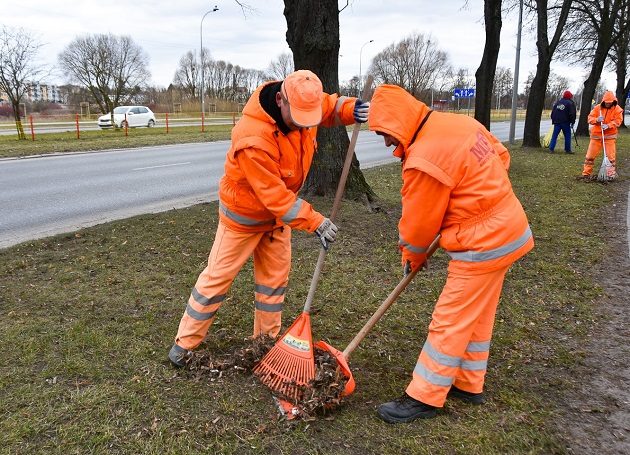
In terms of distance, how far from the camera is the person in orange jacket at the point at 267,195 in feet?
9.22

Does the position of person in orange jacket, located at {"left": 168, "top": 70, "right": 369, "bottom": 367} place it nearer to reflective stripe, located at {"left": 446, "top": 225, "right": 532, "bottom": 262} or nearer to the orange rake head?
the orange rake head

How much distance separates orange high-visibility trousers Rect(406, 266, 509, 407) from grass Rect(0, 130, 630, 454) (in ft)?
0.72

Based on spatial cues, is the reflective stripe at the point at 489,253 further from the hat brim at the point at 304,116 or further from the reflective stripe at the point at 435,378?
the hat brim at the point at 304,116

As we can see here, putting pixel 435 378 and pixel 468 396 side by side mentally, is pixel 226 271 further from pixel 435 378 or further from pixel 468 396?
pixel 468 396

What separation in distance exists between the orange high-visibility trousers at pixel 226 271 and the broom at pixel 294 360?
399 mm

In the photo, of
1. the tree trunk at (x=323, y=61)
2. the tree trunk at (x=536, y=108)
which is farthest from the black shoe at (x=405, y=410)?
the tree trunk at (x=536, y=108)

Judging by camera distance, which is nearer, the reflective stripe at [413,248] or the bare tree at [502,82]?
the reflective stripe at [413,248]

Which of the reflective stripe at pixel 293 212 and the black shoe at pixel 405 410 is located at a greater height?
the reflective stripe at pixel 293 212

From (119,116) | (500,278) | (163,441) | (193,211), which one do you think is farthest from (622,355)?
(119,116)

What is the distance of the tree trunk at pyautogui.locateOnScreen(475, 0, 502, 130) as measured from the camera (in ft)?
40.8

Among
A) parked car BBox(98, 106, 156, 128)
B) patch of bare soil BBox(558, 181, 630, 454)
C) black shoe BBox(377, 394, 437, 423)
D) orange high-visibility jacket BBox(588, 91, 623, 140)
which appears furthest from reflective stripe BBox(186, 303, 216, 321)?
parked car BBox(98, 106, 156, 128)

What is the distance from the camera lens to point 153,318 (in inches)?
154

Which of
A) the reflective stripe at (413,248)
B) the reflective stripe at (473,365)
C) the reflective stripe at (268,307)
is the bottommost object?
the reflective stripe at (473,365)

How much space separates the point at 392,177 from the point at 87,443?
835 cm
